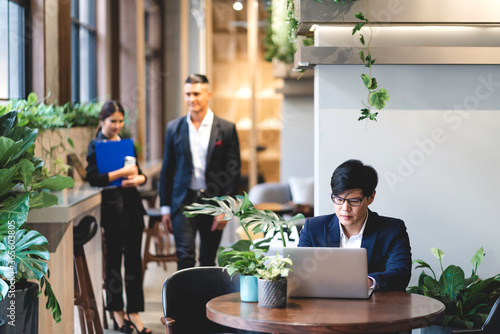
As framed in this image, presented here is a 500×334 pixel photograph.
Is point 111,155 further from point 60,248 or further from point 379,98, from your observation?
point 379,98

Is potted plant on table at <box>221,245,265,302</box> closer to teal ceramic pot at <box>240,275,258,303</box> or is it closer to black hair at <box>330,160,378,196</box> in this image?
teal ceramic pot at <box>240,275,258,303</box>

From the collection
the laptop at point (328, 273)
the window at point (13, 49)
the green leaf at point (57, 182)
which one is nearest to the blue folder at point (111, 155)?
the window at point (13, 49)

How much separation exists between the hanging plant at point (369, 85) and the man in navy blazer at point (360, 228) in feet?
1.70

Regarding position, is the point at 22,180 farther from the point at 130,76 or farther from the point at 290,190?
the point at 130,76

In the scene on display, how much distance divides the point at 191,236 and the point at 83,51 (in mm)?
3791

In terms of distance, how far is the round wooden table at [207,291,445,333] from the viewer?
93.6 inches

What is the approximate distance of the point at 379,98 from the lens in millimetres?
3545

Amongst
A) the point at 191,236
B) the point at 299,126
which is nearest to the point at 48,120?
the point at 191,236

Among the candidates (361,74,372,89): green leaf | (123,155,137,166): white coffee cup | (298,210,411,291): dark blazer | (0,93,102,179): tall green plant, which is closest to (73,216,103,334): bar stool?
(0,93,102,179): tall green plant

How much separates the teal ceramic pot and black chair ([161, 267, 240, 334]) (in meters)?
0.38

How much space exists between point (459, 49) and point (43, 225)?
2529 millimetres

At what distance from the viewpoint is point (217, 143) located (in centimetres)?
489

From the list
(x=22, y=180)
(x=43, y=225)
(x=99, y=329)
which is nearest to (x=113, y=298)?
(x=99, y=329)

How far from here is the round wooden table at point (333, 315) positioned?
2.38 metres
